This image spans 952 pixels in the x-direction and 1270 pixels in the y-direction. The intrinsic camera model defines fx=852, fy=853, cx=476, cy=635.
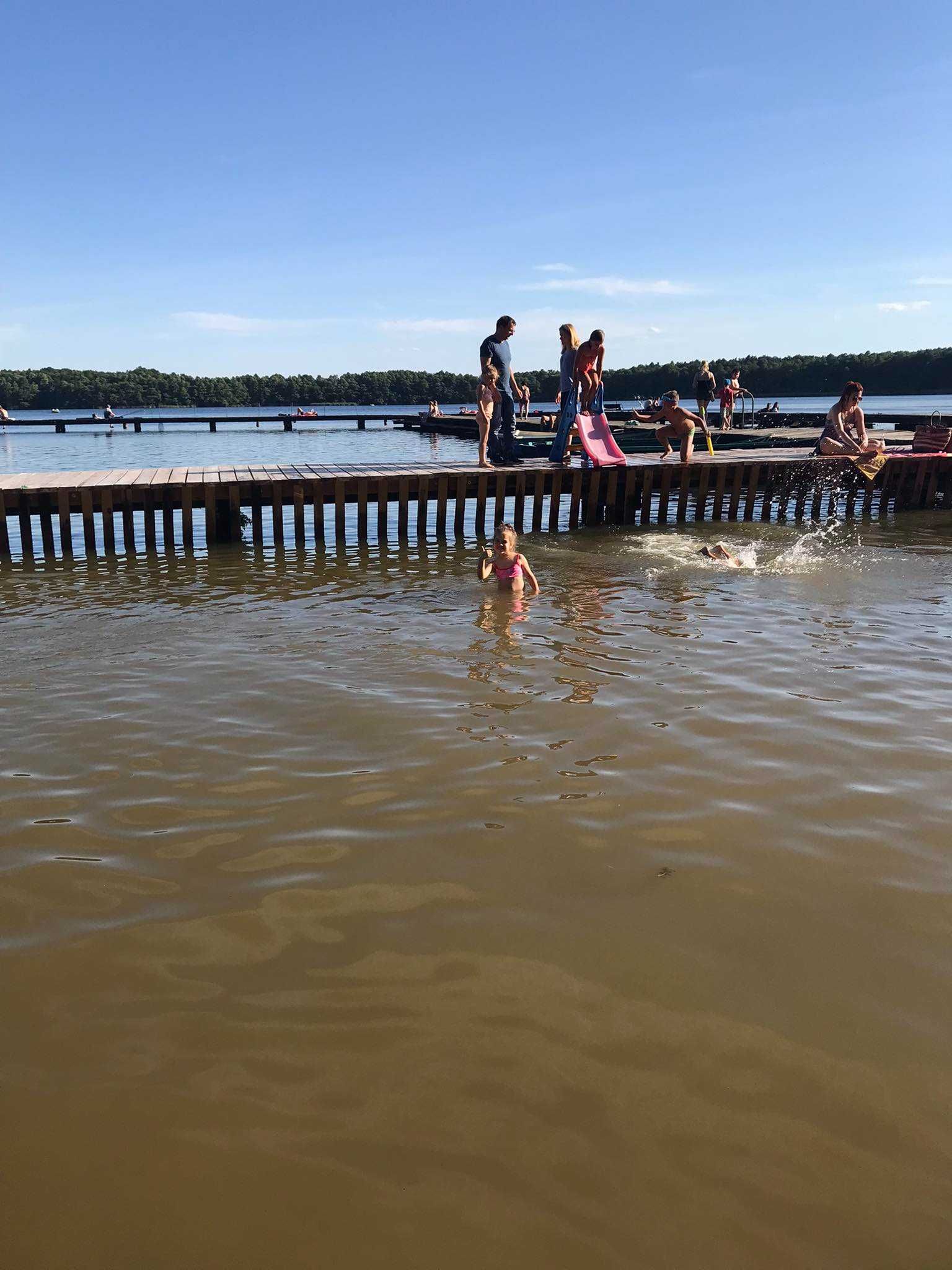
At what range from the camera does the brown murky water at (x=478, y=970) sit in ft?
8.37

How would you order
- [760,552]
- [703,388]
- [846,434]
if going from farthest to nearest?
[703,388]
[846,434]
[760,552]

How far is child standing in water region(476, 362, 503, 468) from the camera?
607 inches

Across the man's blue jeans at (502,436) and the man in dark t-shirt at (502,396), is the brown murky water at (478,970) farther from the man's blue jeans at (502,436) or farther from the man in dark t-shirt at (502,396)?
the man's blue jeans at (502,436)

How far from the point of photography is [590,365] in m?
15.8

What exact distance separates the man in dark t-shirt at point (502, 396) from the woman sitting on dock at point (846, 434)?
21.4ft

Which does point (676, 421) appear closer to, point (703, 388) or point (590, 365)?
point (590, 365)

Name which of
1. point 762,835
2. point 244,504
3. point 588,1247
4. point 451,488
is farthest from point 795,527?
point 588,1247

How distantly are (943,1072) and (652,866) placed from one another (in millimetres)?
1555

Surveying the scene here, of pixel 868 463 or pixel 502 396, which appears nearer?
pixel 502 396

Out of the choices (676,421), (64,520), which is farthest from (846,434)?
(64,520)

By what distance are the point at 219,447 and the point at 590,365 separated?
128ft

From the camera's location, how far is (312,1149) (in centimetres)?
274

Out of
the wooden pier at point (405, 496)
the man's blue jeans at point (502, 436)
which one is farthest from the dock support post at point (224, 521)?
the man's blue jeans at point (502, 436)

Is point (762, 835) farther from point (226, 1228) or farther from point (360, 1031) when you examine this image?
point (226, 1228)
